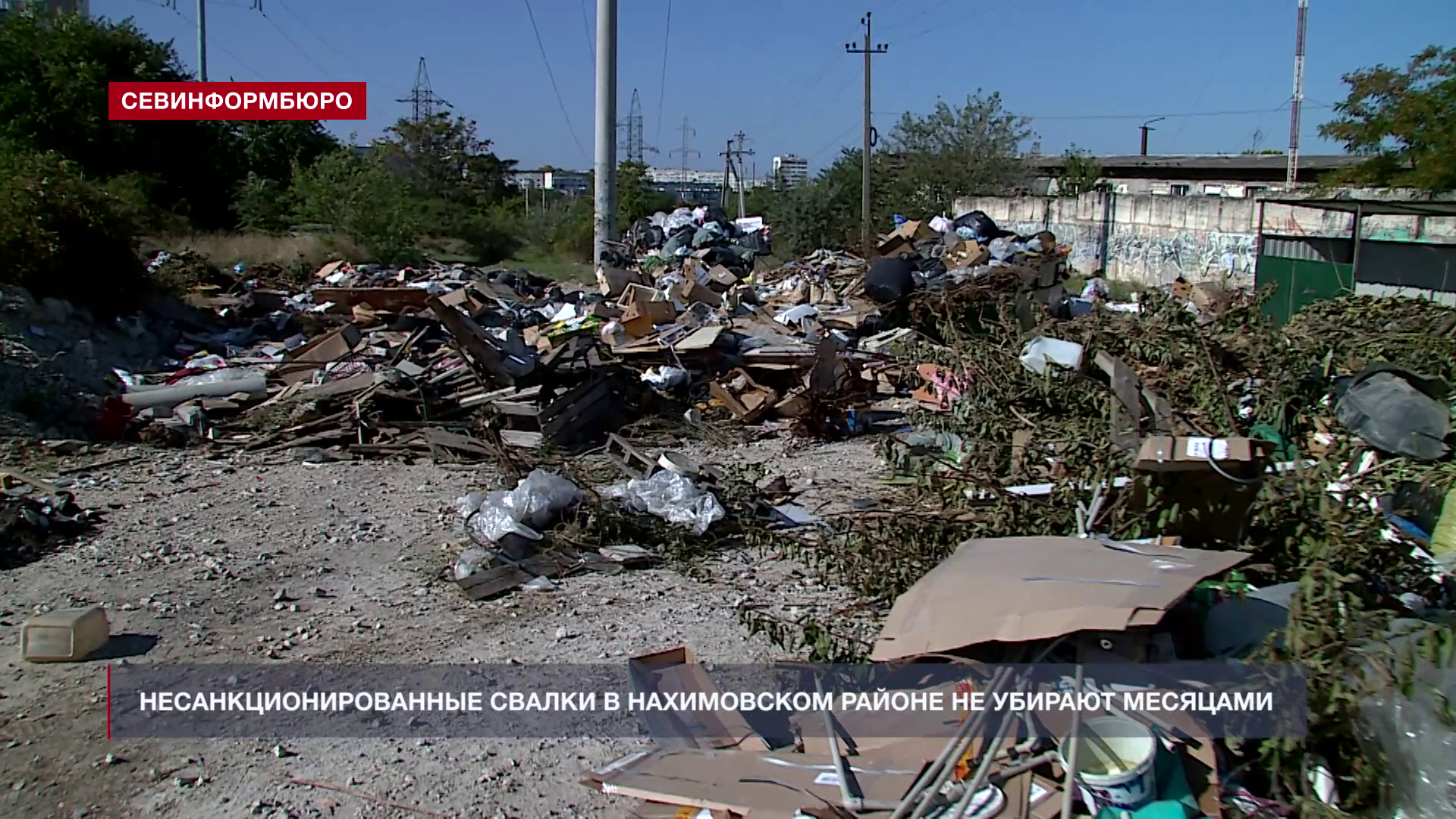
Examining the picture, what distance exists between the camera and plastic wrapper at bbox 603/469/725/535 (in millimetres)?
5789

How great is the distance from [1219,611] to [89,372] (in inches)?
391

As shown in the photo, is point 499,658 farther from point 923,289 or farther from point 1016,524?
point 923,289

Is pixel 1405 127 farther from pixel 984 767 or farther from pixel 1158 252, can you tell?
pixel 984 767

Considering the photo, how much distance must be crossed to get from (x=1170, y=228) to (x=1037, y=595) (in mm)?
19388

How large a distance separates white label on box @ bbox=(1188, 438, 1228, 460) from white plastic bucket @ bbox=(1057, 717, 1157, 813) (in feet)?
5.43

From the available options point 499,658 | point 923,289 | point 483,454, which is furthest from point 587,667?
point 923,289

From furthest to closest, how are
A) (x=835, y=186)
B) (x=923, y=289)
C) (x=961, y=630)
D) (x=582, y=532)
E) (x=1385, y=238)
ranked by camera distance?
(x=835, y=186) → (x=1385, y=238) → (x=923, y=289) → (x=582, y=532) → (x=961, y=630)

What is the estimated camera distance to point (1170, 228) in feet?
66.8

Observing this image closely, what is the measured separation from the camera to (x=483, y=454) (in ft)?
24.6

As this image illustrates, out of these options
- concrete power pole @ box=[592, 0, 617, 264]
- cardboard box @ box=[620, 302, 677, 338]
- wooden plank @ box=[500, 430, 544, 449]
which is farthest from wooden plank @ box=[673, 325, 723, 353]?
concrete power pole @ box=[592, 0, 617, 264]

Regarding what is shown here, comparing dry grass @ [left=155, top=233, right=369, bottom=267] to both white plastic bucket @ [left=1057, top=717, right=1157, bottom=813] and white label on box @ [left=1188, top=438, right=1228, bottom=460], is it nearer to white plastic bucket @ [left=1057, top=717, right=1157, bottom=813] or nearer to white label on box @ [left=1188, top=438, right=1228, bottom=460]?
white label on box @ [left=1188, top=438, right=1228, bottom=460]

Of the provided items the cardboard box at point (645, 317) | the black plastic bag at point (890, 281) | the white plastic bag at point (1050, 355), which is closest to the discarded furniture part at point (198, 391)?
the cardboard box at point (645, 317)
